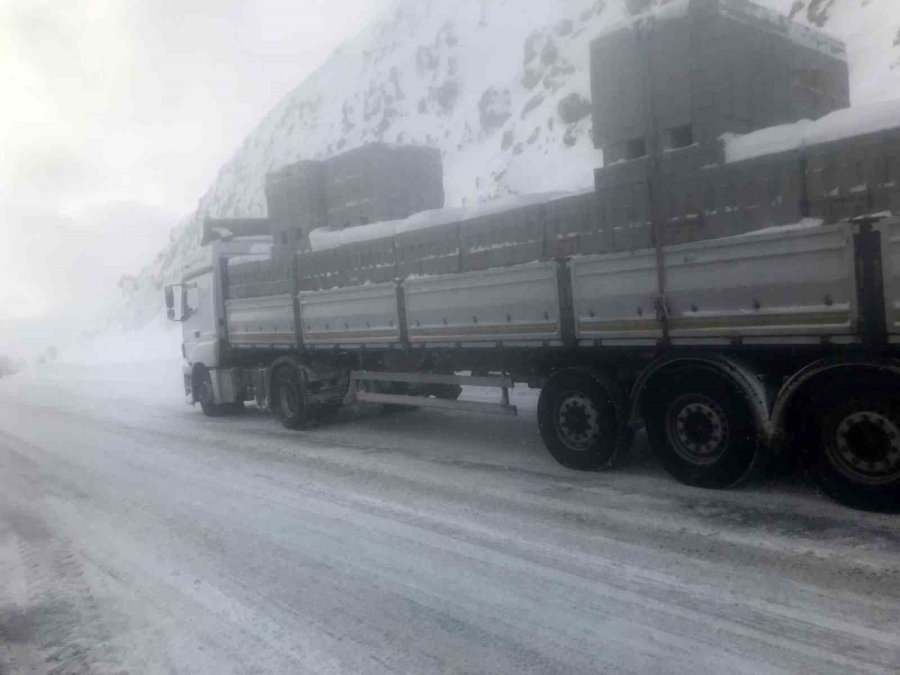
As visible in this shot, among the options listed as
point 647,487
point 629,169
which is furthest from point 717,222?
point 647,487

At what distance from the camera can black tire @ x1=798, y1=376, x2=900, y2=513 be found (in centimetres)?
469

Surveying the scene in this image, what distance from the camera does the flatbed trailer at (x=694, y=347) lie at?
185 inches

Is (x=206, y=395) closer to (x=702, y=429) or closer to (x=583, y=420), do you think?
(x=583, y=420)

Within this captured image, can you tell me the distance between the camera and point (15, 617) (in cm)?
424

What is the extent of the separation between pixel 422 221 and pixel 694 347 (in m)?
3.44

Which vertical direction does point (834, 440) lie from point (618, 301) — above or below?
below

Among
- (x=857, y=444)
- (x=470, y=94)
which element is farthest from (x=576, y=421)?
(x=470, y=94)

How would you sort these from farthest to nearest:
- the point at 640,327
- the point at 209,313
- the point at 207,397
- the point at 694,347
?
the point at 207,397 → the point at 209,313 → the point at 640,327 → the point at 694,347

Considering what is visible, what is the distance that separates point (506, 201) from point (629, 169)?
1.45 meters

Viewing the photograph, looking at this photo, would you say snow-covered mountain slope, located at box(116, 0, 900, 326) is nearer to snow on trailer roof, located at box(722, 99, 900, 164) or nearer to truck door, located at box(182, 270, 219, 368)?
truck door, located at box(182, 270, 219, 368)

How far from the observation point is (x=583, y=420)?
652 centimetres

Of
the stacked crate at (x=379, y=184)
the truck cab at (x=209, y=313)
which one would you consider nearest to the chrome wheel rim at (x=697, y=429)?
the stacked crate at (x=379, y=184)

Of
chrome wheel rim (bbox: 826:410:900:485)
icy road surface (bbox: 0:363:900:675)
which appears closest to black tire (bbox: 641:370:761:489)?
icy road surface (bbox: 0:363:900:675)

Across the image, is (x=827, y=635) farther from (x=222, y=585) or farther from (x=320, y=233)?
(x=320, y=233)
